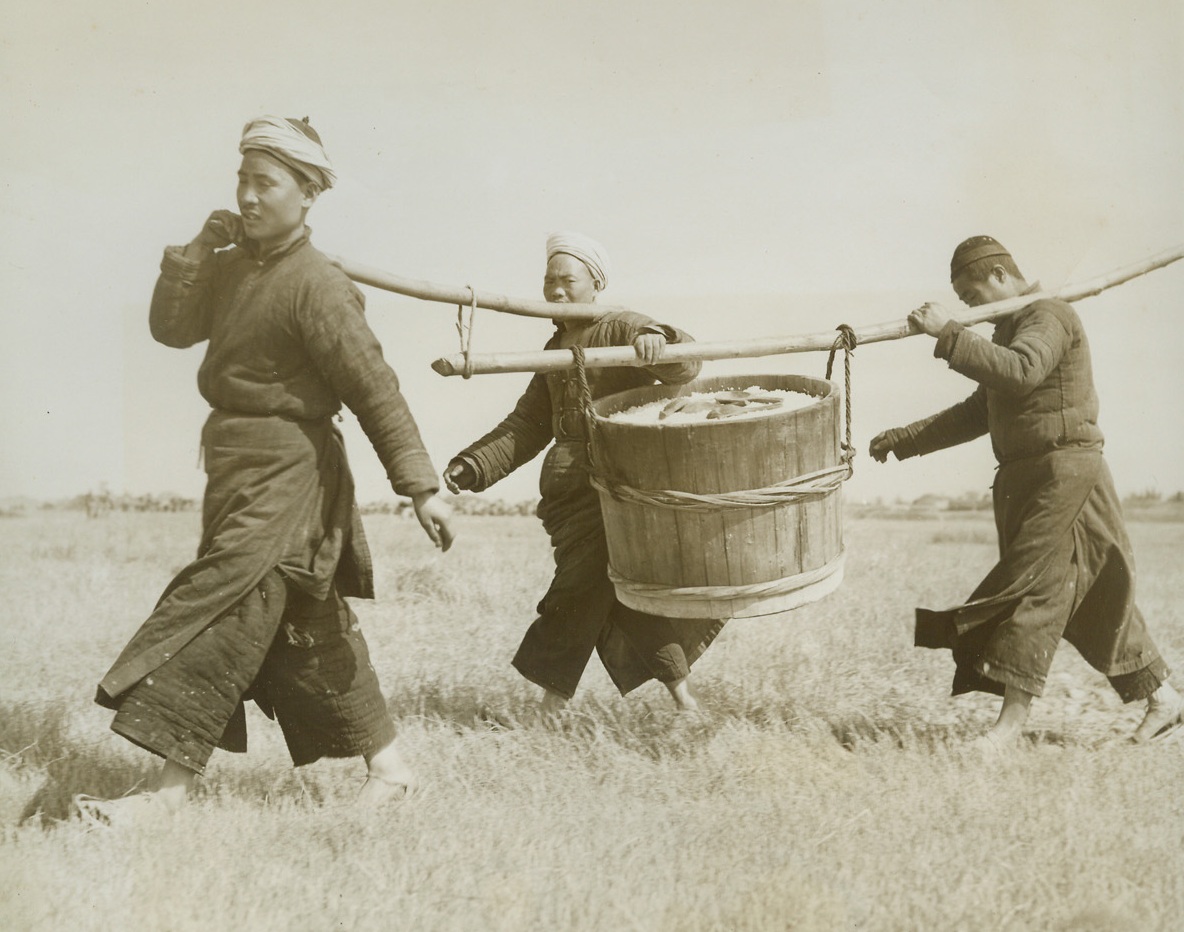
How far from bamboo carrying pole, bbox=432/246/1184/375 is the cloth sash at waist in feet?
1.79

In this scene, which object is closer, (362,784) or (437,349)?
(362,784)

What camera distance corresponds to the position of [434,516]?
12.8 ft

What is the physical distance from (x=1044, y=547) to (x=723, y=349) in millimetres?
1509

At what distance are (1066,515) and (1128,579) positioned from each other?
36 cm

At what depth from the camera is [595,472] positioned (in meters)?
4.10

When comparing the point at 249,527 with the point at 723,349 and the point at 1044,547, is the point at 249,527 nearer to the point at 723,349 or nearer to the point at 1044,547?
the point at 723,349

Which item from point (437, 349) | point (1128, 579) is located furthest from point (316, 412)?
point (1128, 579)

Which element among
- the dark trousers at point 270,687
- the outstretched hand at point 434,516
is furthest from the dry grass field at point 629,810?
the outstretched hand at point 434,516

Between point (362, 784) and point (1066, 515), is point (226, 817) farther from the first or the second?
point (1066, 515)

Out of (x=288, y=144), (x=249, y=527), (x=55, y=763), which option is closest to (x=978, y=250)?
(x=288, y=144)

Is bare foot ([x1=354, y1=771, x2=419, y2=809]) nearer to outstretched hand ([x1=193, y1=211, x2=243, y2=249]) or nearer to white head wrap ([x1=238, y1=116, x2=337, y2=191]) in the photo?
outstretched hand ([x1=193, y1=211, x2=243, y2=249])

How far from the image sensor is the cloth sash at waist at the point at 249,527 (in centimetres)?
391

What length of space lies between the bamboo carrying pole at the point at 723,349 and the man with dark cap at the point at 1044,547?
11 cm

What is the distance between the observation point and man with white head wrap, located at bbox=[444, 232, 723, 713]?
4574 mm
